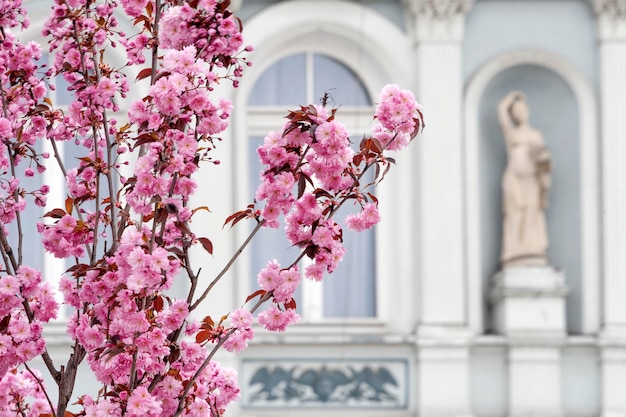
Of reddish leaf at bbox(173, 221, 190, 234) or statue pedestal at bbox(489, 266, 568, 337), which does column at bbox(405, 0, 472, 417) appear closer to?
statue pedestal at bbox(489, 266, 568, 337)

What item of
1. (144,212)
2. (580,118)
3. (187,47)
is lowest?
(144,212)

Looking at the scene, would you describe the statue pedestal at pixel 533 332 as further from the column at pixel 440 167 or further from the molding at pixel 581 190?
the column at pixel 440 167

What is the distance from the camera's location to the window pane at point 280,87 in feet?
59.0

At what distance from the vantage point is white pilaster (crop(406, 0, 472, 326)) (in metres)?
17.7

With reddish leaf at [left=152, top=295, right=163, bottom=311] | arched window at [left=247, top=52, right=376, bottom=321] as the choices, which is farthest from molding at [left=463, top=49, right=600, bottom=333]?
reddish leaf at [left=152, top=295, right=163, bottom=311]

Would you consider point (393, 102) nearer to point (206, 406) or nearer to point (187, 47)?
point (187, 47)

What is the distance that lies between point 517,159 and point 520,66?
96cm

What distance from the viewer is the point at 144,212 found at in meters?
7.22

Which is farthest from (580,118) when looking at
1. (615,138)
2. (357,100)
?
(357,100)

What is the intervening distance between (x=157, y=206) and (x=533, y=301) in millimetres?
10426

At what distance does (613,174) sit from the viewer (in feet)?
58.3

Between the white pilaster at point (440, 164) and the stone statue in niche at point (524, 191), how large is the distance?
0.43 meters

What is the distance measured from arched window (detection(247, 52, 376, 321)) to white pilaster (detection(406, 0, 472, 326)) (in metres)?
0.53

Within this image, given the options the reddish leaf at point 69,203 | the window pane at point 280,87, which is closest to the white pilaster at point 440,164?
the window pane at point 280,87
